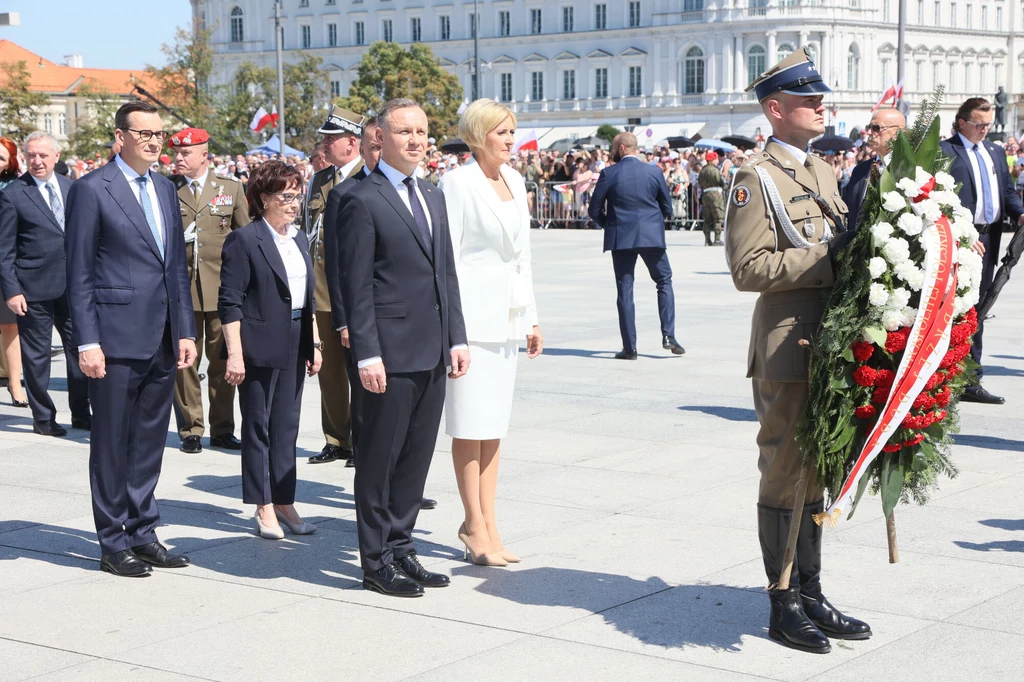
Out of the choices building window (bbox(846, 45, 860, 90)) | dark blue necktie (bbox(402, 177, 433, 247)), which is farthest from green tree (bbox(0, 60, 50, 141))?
building window (bbox(846, 45, 860, 90))

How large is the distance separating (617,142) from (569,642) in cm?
864

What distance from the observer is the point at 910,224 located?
176 inches

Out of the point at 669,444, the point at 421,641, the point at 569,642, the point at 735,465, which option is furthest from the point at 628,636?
the point at 669,444

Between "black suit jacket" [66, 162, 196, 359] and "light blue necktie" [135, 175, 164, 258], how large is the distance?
0.08ft

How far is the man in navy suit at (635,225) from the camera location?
40.8 ft

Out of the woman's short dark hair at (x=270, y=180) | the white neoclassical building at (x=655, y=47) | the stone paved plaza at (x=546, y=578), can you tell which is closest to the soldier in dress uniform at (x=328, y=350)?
the stone paved plaza at (x=546, y=578)

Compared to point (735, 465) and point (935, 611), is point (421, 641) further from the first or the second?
point (735, 465)

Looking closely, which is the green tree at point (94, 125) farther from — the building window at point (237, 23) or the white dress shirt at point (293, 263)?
the building window at point (237, 23)

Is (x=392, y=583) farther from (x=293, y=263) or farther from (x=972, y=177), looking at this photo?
(x=972, y=177)

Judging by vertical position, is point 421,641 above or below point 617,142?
below

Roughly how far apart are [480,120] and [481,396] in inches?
44.4

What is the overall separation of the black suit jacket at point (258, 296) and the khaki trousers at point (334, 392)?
57.1 inches

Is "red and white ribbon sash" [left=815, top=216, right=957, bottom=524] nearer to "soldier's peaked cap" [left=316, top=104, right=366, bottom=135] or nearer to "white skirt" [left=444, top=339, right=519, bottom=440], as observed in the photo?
"white skirt" [left=444, top=339, right=519, bottom=440]

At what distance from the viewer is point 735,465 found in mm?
7863
